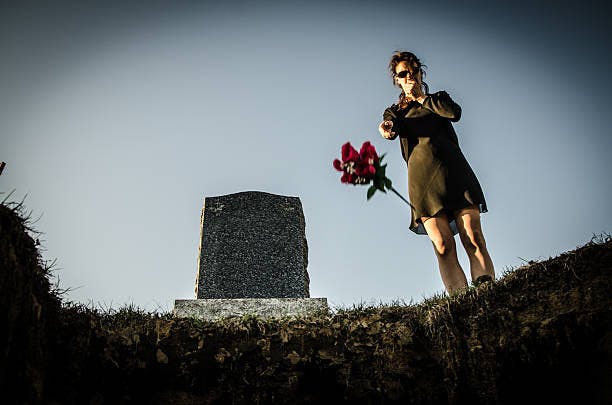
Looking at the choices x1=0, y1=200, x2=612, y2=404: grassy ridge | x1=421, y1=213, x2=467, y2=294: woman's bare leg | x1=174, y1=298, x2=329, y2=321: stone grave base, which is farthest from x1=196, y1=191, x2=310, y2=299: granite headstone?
x1=0, y1=200, x2=612, y2=404: grassy ridge

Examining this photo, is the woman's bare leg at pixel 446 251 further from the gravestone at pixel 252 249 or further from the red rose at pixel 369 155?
the gravestone at pixel 252 249

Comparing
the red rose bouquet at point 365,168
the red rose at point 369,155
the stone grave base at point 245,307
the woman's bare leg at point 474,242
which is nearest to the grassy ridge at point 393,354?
the woman's bare leg at point 474,242

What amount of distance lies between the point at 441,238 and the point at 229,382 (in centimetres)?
174

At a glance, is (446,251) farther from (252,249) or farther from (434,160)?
(252,249)

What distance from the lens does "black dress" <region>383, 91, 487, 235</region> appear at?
11.6 ft

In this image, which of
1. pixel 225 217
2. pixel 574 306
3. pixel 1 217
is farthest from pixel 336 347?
pixel 225 217

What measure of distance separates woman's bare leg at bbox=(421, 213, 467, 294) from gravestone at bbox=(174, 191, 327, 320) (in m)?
1.59

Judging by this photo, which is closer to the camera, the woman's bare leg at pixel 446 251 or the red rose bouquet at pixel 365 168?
the red rose bouquet at pixel 365 168

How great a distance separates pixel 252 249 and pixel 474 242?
7.42 feet

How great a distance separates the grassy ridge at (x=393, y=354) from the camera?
89.6 inches

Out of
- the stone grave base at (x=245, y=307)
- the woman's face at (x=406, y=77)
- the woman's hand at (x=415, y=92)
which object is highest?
the woman's face at (x=406, y=77)

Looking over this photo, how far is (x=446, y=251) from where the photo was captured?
11.3 feet

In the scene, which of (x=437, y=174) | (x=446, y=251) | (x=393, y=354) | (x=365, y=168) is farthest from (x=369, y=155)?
(x=393, y=354)

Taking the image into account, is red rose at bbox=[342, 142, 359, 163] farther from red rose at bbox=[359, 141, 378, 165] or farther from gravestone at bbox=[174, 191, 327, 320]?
gravestone at bbox=[174, 191, 327, 320]
